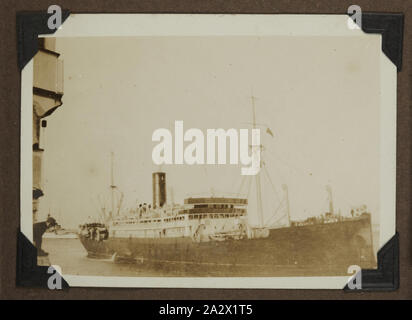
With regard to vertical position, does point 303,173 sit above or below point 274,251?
above

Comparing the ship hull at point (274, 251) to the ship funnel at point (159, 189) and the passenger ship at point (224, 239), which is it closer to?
the passenger ship at point (224, 239)

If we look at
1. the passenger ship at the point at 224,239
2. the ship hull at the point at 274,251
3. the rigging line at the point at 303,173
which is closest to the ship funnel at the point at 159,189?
the passenger ship at the point at 224,239

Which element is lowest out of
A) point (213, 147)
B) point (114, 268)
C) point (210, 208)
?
point (114, 268)

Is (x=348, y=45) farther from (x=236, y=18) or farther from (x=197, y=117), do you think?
(x=197, y=117)

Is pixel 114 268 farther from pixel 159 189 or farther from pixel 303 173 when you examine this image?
pixel 303 173

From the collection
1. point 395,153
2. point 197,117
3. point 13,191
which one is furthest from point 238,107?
point 13,191

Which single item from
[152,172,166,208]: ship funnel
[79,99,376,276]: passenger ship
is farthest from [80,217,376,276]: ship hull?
[152,172,166,208]: ship funnel

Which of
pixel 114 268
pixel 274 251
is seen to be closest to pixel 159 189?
pixel 114 268
